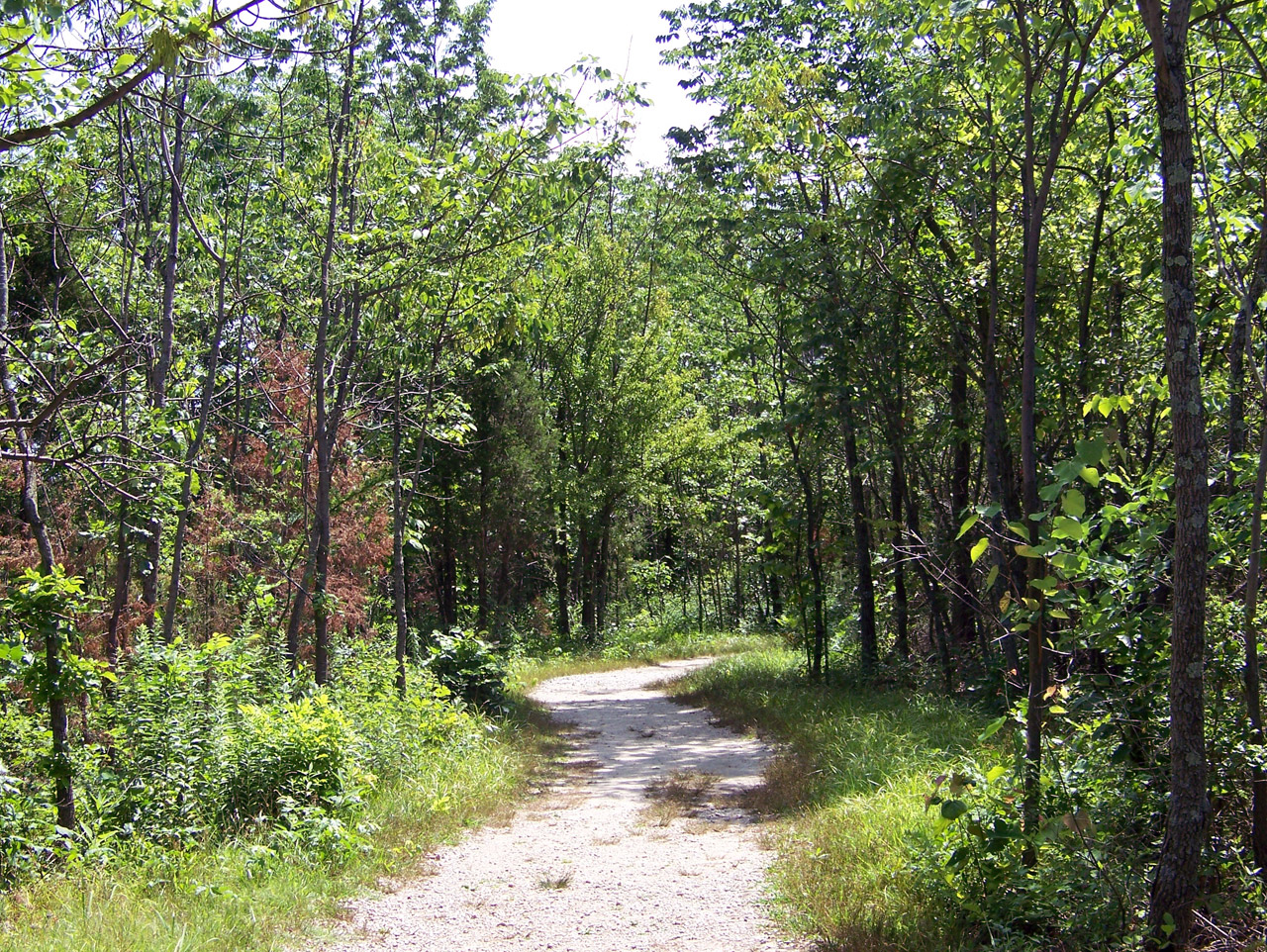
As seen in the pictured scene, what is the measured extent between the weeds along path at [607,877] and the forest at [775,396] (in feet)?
2.87

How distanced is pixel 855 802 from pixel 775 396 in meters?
9.88

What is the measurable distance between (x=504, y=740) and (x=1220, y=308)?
7835mm

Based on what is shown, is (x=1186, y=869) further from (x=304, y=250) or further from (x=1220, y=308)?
(x=304, y=250)

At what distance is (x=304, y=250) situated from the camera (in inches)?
360

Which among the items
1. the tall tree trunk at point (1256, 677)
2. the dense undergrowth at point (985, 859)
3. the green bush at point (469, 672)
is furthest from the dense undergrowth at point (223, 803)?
the tall tree trunk at point (1256, 677)

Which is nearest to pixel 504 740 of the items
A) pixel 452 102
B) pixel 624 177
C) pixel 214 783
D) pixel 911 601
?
pixel 214 783

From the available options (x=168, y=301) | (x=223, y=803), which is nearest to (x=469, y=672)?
(x=223, y=803)

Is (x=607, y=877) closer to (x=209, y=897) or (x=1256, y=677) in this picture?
(x=209, y=897)

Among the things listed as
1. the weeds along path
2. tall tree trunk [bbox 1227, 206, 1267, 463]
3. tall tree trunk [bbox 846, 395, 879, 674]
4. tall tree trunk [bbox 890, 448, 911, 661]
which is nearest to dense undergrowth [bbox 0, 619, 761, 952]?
the weeds along path

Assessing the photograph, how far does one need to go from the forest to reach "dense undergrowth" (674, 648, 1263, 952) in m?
0.03

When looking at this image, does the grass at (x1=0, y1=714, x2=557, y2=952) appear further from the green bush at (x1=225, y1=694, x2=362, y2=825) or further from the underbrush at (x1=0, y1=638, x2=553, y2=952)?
the green bush at (x1=225, y1=694, x2=362, y2=825)

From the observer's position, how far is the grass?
4.48 metres

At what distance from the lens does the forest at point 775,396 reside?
156 inches

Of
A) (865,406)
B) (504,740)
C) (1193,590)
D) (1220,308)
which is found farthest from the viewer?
(865,406)
